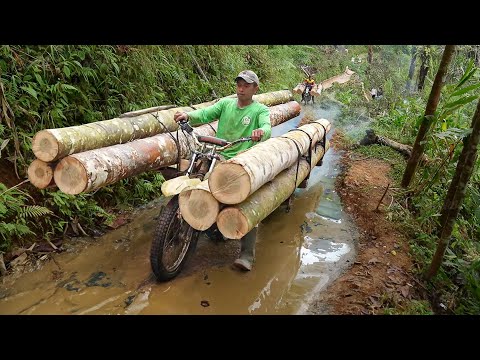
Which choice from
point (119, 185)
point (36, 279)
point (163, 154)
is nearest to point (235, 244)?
point (163, 154)

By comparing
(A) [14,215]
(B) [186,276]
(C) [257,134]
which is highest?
(C) [257,134]

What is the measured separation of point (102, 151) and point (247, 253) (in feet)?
6.65

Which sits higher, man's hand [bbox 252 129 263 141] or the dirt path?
man's hand [bbox 252 129 263 141]

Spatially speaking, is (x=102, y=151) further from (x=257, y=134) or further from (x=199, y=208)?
(x=257, y=134)

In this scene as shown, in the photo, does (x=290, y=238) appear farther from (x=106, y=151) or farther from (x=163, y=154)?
(x=106, y=151)

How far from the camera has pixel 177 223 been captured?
4.12 metres

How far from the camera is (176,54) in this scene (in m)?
8.59

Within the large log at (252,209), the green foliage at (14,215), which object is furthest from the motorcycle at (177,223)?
the green foliage at (14,215)

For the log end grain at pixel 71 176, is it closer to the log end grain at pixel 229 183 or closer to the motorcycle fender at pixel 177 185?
the motorcycle fender at pixel 177 185

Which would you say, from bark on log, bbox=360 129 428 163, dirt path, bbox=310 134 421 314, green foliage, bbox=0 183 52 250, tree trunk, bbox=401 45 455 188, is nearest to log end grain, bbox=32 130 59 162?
green foliage, bbox=0 183 52 250

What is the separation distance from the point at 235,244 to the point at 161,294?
1499mm

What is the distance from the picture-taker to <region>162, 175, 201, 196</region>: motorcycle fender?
394cm

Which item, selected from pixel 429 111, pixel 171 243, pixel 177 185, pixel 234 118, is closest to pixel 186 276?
pixel 171 243

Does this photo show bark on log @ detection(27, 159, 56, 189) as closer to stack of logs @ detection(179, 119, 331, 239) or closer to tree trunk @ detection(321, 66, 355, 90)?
stack of logs @ detection(179, 119, 331, 239)
